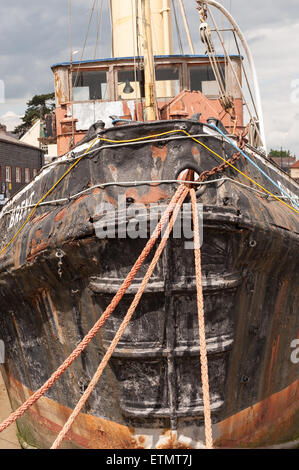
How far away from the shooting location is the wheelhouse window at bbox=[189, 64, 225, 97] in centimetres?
916

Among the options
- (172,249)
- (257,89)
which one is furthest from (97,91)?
(172,249)

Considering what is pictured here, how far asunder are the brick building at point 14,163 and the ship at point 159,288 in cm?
2867

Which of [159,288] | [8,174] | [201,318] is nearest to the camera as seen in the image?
[201,318]

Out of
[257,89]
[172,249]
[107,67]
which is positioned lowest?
[172,249]

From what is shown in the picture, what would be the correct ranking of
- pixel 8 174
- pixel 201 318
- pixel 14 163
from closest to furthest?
pixel 201 318 → pixel 8 174 → pixel 14 163

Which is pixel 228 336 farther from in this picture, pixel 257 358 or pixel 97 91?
pixel 97 91

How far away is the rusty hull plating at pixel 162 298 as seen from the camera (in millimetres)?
4570

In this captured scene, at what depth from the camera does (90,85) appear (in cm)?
877

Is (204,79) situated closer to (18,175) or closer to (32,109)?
(18,175)

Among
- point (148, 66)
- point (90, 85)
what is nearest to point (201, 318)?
point (148, 66)

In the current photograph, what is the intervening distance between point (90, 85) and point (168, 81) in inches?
55.1

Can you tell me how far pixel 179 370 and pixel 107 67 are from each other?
19.0ft

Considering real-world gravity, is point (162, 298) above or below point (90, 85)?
below

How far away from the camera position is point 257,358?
5180 mm
